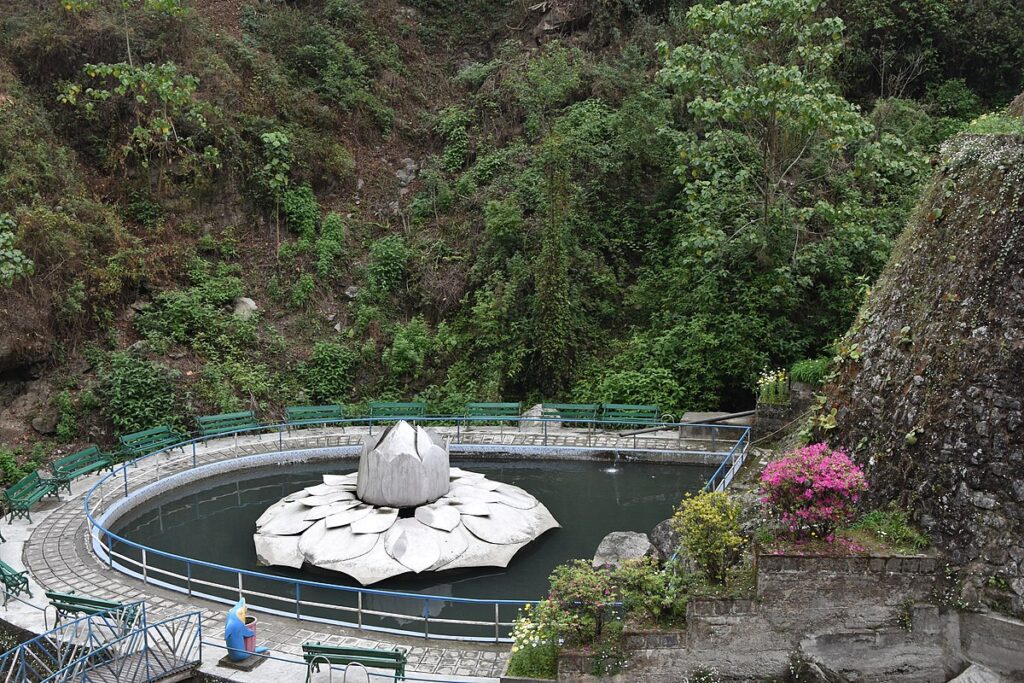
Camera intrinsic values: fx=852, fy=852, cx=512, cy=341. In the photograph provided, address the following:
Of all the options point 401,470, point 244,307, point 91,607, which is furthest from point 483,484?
point 244,307

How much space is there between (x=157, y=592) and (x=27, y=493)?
195 inches

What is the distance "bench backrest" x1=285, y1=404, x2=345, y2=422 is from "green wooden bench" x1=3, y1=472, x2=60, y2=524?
5640mm

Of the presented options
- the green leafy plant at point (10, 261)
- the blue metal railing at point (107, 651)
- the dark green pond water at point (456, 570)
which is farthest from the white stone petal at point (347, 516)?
the green leafy plant at point (10, 261)

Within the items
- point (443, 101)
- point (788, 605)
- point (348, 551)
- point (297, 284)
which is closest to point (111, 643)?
point (348, 551)

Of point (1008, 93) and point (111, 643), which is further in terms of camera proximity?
point (1008, 93)

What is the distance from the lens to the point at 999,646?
405 inches

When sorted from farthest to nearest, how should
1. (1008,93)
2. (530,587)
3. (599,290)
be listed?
(1008,93) < (599,290) < (530,587)

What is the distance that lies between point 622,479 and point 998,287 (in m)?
9.19

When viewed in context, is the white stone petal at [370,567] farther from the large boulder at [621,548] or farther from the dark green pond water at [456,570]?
the large boulder at [621,548]

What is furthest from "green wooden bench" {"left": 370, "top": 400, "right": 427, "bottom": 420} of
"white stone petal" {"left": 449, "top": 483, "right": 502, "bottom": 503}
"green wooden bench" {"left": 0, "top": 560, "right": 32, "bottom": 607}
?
"green wooden bench" {"left": 0, "top": 560, "right": 32, "bottom": 607}

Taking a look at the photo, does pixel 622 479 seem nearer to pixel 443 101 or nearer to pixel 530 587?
pixel 530 587

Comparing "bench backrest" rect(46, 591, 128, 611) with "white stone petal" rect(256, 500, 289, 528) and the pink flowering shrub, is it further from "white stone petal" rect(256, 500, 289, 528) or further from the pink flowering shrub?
the pink flowering shrub

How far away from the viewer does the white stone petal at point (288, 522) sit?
14.9 metres

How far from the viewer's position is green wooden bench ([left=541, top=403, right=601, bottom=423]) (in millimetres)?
20688
